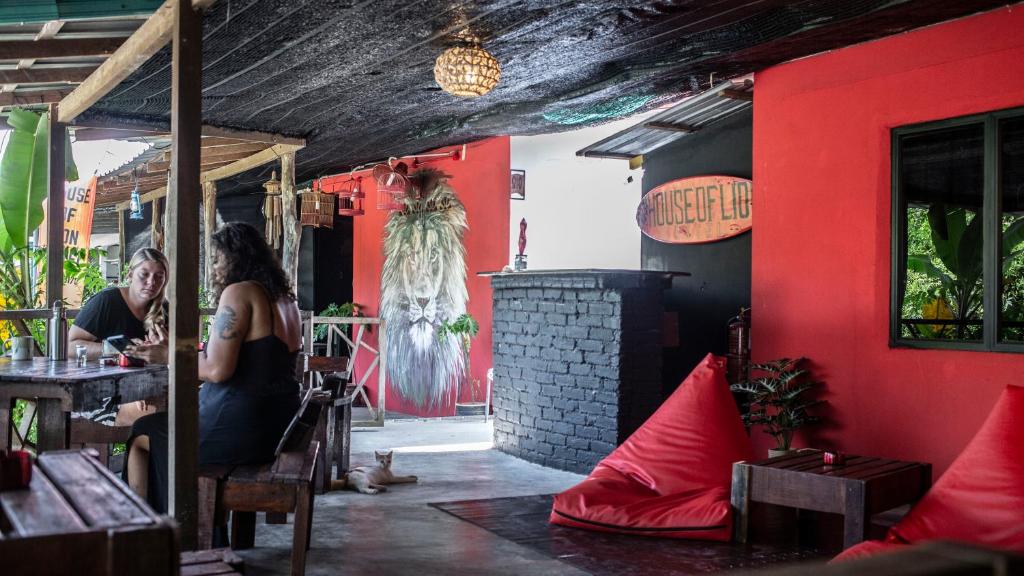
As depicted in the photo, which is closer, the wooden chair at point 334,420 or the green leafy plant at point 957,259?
the green leafy plant at point 957,259

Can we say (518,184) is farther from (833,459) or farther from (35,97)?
(833,459)

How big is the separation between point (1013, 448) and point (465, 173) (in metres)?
6.74

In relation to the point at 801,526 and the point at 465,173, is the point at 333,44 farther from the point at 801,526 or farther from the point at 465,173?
the point at 465,173

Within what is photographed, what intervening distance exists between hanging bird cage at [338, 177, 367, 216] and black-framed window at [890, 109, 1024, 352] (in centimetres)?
669

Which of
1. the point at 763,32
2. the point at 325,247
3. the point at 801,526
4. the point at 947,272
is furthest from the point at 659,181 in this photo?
the point at 325,247

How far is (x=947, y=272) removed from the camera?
4.86m

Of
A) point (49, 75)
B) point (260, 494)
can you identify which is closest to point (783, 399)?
point (260, 494)

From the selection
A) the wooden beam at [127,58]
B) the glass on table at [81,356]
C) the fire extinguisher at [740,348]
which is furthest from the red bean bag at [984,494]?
the wooden beam at [127,58]

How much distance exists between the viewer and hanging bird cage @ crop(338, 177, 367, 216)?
10602mm

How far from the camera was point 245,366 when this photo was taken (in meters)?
3.90

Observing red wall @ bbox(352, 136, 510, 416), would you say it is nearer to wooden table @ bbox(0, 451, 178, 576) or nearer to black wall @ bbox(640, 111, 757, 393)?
black wall @ bbox(640, 111, 757, 393)

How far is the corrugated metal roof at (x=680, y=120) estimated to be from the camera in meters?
6.18

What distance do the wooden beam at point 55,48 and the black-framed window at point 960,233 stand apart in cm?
423

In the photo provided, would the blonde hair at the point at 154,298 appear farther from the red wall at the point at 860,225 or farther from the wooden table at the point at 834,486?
the red wall at the point at 860,225
